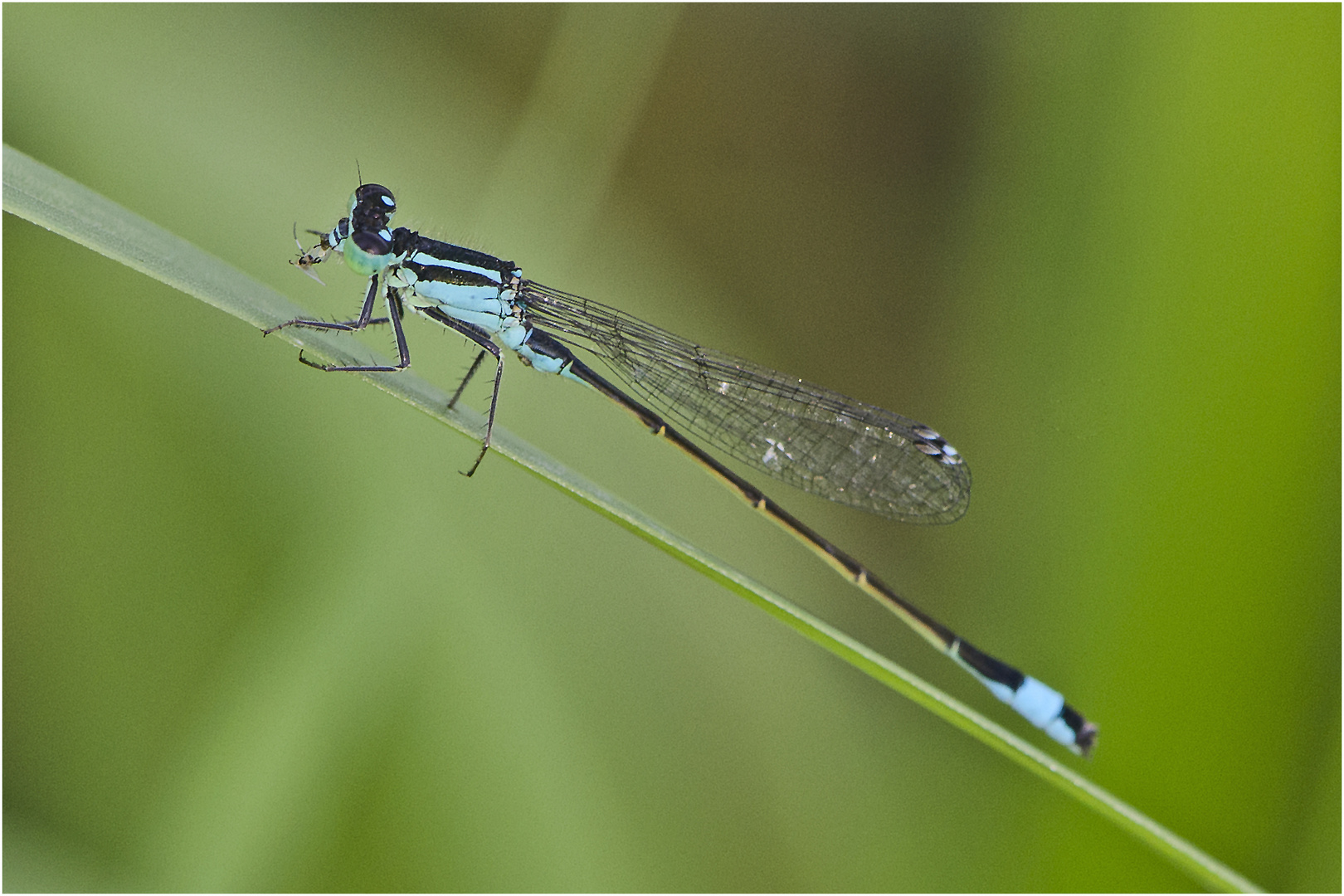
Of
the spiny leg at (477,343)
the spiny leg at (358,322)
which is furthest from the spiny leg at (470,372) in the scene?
the spiny leg at (358,322)

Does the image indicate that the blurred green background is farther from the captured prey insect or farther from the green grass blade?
the green grass blade

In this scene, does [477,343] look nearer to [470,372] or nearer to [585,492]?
[470,372]

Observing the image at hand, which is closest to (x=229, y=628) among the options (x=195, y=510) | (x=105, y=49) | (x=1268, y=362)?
(x=195, y=510)

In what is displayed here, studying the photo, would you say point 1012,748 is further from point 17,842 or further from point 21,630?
point 21,630

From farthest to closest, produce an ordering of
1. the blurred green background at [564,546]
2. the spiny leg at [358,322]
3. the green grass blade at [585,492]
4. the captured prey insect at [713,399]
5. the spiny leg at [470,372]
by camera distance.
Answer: the captured prey insect at [713,399] < the spiny leg at [470,372] < the blurred green background at [564,546] < the spiny leg at [358,322] < the green grass blade at [585,492]

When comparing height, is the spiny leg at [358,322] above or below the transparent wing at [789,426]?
below

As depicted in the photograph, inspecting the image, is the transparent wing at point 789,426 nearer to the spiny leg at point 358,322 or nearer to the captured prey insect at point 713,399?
the captured prey insect at point 713,399
